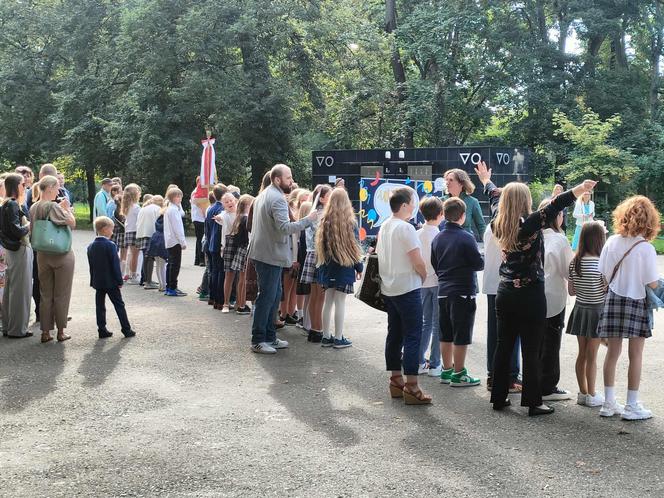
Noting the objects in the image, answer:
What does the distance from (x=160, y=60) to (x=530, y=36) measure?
51.9 feet

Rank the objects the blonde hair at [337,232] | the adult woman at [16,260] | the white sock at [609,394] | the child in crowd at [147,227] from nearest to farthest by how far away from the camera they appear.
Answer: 1. the white sock at [609,394]
2. the blonde hair at [337,232]
3. the adult woman at [16,260]
4. the child in crowd at [147,227]

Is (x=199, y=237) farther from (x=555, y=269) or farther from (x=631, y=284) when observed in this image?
(x=631, y=284)

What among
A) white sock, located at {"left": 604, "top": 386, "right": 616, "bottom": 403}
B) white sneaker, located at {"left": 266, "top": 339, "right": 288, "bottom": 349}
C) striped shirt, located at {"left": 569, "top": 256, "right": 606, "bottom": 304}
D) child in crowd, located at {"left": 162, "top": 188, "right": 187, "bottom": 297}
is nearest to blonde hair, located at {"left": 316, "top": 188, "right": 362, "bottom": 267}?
white sneaker, located at {"left": 266, "top": 339, "right": 288, "bottom": 349}

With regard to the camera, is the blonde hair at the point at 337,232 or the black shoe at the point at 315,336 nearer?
the blonde hair at the point at 337,232

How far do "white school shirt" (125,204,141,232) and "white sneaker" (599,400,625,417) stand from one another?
10.0 metres

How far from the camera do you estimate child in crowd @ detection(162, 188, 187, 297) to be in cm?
1309

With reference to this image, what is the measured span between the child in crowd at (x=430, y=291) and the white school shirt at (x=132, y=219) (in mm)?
7969

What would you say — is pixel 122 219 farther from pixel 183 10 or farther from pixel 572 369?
pixel 183 10

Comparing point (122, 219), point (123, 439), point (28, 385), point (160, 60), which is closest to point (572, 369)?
point (123, 439)

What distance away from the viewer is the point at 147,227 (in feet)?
45.1

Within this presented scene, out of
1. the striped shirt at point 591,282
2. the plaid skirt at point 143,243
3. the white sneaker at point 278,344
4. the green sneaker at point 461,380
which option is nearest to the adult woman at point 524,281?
the striped shirt at point 591,282

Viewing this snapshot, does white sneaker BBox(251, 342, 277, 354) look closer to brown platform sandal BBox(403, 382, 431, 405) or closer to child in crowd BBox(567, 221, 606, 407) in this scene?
brown platform sandal BBox(403, 382, 431, 405)

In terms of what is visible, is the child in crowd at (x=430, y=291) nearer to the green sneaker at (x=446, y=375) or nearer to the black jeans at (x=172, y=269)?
the green sneaker at (x=446, y=375)

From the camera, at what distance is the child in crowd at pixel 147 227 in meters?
13.8
